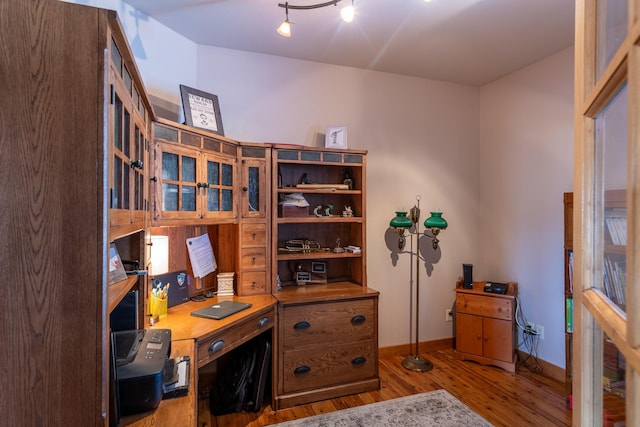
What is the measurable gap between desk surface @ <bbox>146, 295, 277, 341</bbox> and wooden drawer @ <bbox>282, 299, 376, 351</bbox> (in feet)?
0.71

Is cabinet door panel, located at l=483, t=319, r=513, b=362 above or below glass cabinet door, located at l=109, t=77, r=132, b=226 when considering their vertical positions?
below

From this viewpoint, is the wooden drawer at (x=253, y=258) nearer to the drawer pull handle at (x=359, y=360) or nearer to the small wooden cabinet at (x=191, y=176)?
the small wooden cabinet at (x=191, y=176)

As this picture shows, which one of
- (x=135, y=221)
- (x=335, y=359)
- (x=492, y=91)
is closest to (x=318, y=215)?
(x=335, y=359)

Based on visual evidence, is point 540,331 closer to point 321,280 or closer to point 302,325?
point 321,280

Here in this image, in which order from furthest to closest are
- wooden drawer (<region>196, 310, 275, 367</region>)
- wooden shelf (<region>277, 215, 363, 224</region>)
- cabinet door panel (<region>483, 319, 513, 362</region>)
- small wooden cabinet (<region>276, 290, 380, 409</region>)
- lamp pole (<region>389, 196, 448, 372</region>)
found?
lamp pole (<region>389, 196, 448, 372</region>)
cabinet door panel (<region>483, 319, 513, 362</region>)
wooden shelf (<region>277, 215, 363, 224</region>)
small wooden cabinet (<region>276, 290, 380, 409</region>)
wooden drawer (<region>196, 310, 275, 367</region>)

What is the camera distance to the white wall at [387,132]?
Result: 273 cm

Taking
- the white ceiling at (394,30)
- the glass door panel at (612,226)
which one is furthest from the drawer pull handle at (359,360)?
the white ceiling at (394,30)

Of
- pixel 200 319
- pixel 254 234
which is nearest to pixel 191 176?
pixel 254 234

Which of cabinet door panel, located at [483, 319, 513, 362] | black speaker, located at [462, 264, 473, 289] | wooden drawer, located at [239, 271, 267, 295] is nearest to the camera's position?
wooden drawer, located at [239, 271, 267, 295]

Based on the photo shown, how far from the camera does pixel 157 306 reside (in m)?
1.90

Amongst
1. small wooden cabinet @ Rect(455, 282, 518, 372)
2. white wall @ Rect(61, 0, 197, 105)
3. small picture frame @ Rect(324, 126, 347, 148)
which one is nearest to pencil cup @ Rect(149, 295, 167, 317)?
white wall @ Rect(61, 0, 197, 105)

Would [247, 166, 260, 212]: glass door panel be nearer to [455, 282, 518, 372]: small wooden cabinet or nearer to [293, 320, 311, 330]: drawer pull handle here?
[293, 320, 311, 330]: drawer pull handle

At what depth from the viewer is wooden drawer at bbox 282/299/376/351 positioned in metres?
2.31

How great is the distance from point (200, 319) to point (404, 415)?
153 centimetres
